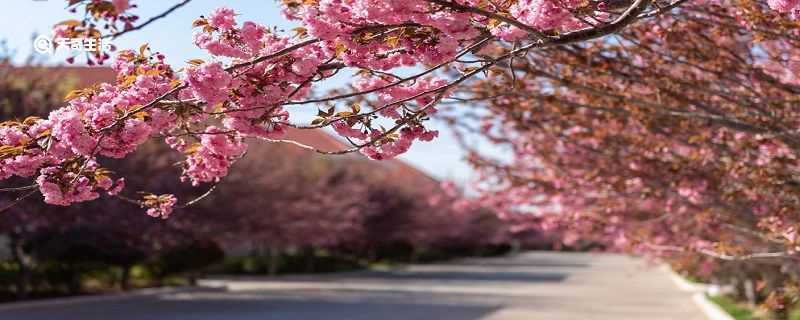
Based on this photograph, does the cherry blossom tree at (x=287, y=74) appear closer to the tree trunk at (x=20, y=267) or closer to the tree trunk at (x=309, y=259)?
the tree trunk at (x=20, y=267)

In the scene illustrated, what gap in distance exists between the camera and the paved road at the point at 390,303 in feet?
65.7

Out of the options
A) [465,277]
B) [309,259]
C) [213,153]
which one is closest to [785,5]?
[213,153]

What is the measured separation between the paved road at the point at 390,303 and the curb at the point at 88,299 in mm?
69

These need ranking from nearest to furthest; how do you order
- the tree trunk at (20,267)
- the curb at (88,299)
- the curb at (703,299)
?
the curb at (703,299), the curb at (88,299), the tree trunk at (20,267)

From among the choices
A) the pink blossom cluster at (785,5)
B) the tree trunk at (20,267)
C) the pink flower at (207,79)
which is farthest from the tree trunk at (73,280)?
the pink blossom cluster at (785,5)

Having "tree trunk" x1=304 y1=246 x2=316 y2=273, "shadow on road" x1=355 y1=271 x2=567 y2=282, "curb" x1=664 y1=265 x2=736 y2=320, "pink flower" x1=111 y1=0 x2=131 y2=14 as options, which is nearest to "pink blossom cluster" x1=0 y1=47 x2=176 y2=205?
"pink flower" x1=111 y1=0 x2=131 y2=14

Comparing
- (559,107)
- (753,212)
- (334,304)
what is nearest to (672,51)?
(559,107)

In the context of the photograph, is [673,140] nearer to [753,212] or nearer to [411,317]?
[753,212]

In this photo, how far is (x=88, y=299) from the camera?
2294cm

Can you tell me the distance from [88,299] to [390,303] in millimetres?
7277

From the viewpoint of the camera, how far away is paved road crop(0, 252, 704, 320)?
20031 millimetres

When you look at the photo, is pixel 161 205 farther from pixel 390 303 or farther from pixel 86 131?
pixel 390 303

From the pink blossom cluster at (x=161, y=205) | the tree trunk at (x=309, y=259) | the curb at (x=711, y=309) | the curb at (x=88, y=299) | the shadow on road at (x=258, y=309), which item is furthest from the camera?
the tree trunk at (x=309, y=259)

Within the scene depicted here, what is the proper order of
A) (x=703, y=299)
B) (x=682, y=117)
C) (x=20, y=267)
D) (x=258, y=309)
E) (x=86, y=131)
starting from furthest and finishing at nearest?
(x=703, y=299), (x=20, y=267), (x=258, y=309), (x=682, y=117), (x=86, y=131)
